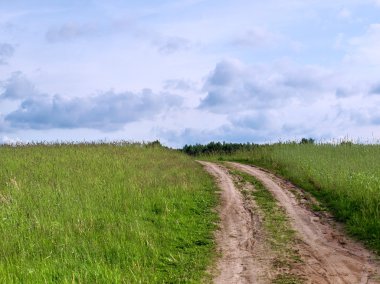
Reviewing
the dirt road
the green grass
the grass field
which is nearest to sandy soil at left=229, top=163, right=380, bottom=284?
the dirt road

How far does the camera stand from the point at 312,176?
22.7 m

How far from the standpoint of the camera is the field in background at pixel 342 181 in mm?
14877

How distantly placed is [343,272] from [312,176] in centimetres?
1209

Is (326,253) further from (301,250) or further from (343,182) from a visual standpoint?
(343,182)

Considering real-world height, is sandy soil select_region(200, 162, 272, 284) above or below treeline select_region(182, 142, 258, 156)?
below

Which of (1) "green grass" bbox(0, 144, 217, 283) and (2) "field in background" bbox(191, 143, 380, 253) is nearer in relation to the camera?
(1) "green grass" bbox(0, 144, 217, 283)

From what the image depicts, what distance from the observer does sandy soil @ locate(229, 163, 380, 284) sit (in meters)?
10.6

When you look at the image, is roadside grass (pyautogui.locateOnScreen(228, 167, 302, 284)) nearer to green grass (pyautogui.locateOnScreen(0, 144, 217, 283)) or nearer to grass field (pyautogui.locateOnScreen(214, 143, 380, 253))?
green grass (pyautogui.locateOnScreen(0, 144, 217, 283))

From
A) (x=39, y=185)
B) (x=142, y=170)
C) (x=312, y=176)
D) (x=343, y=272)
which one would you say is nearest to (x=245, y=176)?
(x=312, y=176)

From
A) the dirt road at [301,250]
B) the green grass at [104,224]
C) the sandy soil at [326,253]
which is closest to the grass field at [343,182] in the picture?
the sandy soil at [326,253]

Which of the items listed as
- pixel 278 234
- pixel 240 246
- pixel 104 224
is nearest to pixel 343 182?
pixel 278 234

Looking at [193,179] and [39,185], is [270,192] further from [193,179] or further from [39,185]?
[39,185]

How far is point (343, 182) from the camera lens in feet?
63.7

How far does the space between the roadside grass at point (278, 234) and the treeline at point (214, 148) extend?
899 inches
